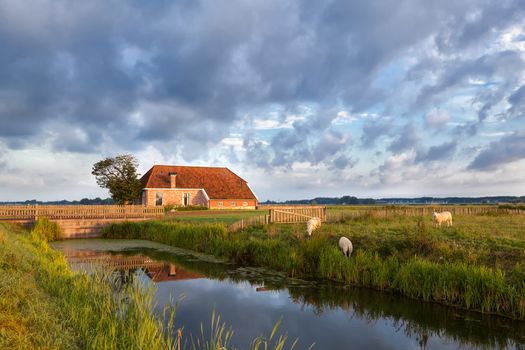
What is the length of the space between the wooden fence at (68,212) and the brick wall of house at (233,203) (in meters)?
15.1

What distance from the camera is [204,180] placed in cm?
4744

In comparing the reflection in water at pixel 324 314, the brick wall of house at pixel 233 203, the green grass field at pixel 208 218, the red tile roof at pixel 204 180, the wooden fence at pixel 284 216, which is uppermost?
the red tile roof at pixel 204 180

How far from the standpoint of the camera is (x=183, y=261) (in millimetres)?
15719

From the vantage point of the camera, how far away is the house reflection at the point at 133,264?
42.8ft

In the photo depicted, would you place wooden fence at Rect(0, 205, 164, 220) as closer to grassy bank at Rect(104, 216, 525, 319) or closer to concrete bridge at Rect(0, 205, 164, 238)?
concrete bridge at Rect(0, 205, 164, 238)

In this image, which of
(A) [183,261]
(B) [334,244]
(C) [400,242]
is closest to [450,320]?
(C) [400,242]

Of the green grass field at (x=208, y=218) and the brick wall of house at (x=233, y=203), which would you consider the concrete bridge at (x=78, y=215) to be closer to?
the green grass field at (x=208, y=218)

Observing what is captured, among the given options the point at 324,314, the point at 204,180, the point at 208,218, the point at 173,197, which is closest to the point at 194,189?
the point at 204,180

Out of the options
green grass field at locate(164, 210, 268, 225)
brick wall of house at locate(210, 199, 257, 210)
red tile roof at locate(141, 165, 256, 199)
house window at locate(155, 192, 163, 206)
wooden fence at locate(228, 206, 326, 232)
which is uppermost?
red tile roof at locate(141, 165, 256, 199)

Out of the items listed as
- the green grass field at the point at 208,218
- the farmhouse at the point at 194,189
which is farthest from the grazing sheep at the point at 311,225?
the farmhouse at the point at 194,189

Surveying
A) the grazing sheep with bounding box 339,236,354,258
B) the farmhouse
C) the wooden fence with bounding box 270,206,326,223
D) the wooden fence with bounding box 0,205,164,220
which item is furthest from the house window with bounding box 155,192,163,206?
the grazing sheep with bounding box 339,236,354,258

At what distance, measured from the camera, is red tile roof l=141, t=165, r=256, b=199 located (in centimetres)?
4459

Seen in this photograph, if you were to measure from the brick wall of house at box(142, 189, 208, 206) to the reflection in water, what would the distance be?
101ft

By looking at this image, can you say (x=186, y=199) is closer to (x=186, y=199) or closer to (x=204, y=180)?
(x=186, y=199)
